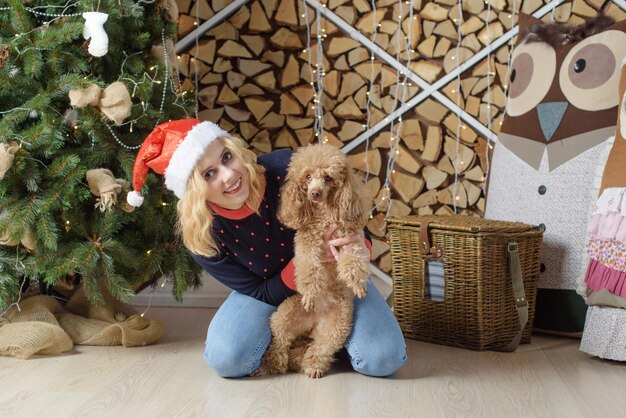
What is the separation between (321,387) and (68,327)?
0.95 metres

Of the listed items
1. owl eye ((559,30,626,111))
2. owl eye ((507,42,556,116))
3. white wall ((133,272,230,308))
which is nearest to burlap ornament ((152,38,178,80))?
white wall ((133,272,230,308))

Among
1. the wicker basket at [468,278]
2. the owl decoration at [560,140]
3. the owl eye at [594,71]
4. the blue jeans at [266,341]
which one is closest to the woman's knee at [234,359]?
the blue jeans at [266,341]

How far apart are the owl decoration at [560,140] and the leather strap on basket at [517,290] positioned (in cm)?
22

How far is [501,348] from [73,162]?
1441 mm

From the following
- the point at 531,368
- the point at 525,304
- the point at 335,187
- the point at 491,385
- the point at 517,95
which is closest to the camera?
the point at 335,187

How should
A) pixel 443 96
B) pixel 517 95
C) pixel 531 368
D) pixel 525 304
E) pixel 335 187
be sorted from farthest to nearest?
pixel 443 96
pixel 517 95
pixel 525 304
pixel 531 368
pixel 335 187

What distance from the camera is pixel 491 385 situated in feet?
6.50

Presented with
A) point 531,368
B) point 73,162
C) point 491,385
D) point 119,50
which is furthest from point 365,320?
point 119,50

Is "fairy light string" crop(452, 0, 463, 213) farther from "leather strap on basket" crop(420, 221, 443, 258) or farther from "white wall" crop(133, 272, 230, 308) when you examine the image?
"white wall" crop(133, 272, 230, 308)

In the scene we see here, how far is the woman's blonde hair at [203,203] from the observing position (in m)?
1.90

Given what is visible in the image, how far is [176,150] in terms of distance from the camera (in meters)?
1.91

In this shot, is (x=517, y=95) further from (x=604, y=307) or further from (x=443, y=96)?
(x=604, y=307)


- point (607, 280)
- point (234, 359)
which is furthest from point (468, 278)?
point (234, 359)

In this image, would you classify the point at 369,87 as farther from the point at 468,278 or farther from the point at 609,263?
the point at 609,263
